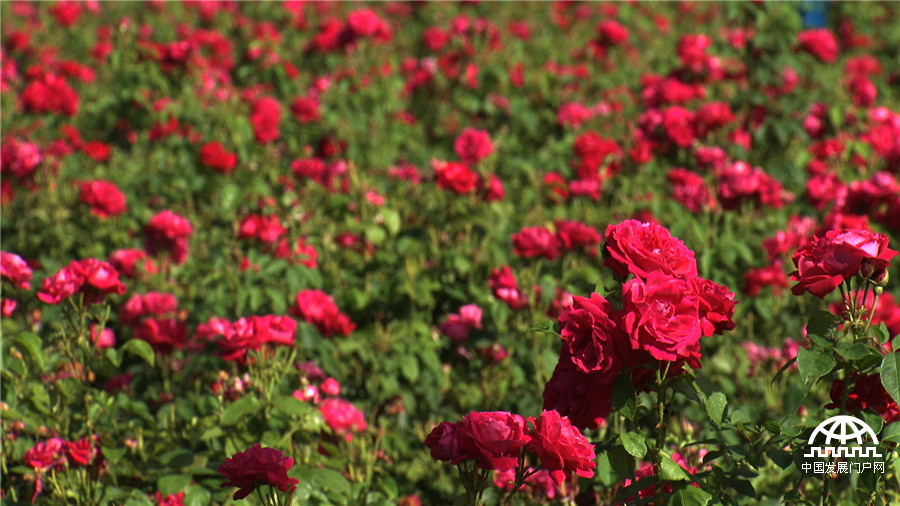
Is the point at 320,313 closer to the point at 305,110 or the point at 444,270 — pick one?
the point at 444,270

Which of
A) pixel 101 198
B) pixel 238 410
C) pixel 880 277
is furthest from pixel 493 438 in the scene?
pixel 101 198

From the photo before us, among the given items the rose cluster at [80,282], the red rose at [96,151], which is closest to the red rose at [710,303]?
the rose cluster at [80,282]

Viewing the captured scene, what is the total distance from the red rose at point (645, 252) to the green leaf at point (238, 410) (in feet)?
3.58

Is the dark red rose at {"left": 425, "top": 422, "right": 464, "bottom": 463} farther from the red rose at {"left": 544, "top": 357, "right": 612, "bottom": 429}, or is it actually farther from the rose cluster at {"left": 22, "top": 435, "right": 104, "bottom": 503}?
the rose cluster at {"left": 22, "top": 435, "right": 104, "bottom": 503}

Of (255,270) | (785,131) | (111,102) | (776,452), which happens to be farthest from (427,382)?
(111,102)

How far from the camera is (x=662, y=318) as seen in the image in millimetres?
1568

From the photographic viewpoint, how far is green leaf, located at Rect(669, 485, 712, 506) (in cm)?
162

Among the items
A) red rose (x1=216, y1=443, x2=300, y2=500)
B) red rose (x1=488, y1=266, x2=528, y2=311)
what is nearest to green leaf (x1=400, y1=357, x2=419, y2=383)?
red rose (x1=488, y1=266, x2=528, y2=311)

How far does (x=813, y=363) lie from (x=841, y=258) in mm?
213

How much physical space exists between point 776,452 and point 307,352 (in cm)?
167

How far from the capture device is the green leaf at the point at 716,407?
172cm

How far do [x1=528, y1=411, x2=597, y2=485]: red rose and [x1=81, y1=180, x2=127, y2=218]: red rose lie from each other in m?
2.73

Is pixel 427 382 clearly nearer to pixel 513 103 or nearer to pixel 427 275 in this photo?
pixel 427 275

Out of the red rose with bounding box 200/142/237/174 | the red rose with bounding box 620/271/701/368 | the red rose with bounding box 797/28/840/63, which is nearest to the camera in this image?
the red rose with bounding box 620/271/701/368
